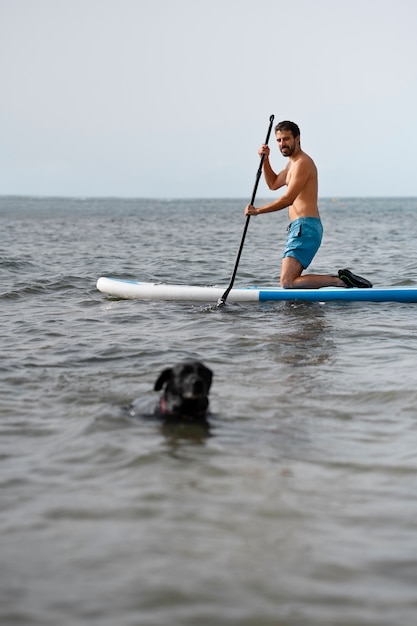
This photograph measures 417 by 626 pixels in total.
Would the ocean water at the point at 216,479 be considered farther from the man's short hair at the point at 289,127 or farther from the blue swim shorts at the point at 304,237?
the man's short hair at the point at 289,127

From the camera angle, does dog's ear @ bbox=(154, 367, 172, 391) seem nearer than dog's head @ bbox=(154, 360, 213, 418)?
No

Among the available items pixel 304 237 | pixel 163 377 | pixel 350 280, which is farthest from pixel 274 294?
pixel 163 377

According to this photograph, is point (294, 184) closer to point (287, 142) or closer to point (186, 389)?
point (287, 142)

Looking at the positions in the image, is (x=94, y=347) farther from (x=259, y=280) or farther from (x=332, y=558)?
(x=259, y=280)

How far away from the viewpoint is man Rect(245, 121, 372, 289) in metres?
9.85

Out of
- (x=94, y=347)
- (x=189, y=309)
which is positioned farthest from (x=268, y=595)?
(x=189, y=309)

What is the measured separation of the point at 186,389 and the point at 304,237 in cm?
546

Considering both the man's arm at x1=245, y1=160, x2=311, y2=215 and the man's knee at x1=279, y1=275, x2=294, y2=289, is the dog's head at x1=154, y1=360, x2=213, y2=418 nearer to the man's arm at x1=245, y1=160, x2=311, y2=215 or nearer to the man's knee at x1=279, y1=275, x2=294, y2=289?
the man's arm at x1=245, y1=160, x2=311, y2=215

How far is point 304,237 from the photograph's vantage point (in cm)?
1005

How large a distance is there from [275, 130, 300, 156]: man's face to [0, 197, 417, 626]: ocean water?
2.30 meters

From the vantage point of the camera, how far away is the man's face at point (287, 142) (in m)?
9.76

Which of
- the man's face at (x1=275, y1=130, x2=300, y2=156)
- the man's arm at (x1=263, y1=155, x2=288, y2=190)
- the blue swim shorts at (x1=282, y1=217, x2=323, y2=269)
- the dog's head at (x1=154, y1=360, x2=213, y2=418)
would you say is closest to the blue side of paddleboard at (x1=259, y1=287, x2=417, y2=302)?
the blue swim shorts at (x1=282, y1=217, x2=323, y2=269)

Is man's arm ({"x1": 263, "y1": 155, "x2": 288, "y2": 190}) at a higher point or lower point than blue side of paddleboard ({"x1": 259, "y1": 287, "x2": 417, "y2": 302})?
higher

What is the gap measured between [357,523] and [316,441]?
1171mm
